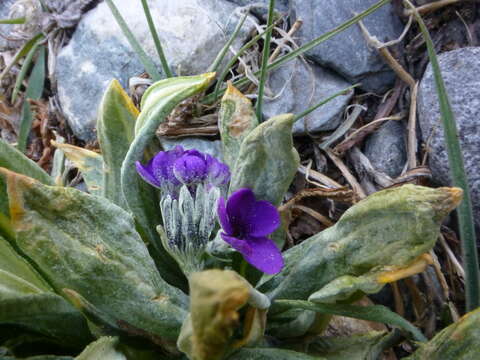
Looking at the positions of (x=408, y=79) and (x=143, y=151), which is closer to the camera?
(x=143, y=151)

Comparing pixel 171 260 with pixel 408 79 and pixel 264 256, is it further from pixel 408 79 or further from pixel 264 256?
pixel 408 79

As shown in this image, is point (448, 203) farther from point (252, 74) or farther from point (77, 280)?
point (252, 74)

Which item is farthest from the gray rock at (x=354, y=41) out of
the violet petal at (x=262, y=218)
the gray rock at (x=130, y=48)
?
the violet petal at (x=262, y=218)

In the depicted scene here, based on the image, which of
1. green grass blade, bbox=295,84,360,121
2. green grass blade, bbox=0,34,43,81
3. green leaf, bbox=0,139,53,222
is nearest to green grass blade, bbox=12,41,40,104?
green grass blade, bbox=0,34,43,81

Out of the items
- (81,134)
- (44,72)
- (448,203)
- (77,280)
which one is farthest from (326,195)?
(44,72)

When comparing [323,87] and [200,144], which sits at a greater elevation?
[323,87]

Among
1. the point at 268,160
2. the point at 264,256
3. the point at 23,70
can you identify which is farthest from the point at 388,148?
the point at 23,70
